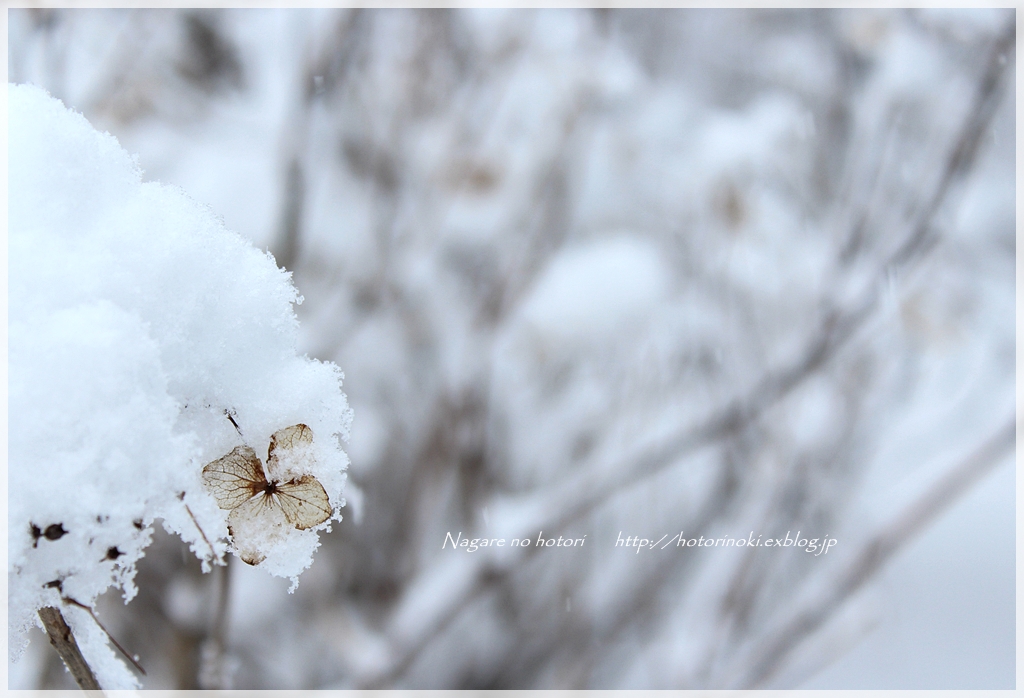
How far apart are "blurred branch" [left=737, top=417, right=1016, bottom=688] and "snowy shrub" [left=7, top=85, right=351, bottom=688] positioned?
102 centimetres

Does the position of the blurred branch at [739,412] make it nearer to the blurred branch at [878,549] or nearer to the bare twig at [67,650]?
the blurred branch at [878,549]

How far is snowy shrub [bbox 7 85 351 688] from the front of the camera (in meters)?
0.21

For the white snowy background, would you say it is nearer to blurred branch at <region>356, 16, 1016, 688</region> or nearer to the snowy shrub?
blurred branch at <region>356, 16, 1016, 688</region>

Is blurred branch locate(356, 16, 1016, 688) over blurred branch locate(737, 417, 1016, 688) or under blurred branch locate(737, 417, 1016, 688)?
over

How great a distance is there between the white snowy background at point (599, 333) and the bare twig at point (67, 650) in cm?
83

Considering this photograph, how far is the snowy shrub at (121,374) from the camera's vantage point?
0.70 ft

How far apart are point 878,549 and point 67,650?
Answer: 1.10m

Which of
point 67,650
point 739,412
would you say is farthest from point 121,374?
point 739,412

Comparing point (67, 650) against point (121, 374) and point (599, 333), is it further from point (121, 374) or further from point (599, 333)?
point (599, 333)

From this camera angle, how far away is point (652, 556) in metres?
1.67

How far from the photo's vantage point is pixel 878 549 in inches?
39.3

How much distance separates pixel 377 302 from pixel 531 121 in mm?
690

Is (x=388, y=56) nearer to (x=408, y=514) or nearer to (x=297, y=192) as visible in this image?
(x=297, y=192)

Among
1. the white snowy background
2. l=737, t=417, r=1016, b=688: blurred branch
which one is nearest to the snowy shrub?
the white snowy background
